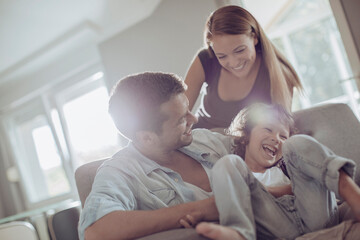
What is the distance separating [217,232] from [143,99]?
1.75 ft

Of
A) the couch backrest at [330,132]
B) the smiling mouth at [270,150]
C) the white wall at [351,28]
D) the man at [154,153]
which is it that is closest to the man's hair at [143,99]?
the man at [154,153]

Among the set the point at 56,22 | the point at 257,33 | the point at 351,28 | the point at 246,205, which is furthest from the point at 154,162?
the point at 56,22

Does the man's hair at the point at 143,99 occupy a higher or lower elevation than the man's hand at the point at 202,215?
higher

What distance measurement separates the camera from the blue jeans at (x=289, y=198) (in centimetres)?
82

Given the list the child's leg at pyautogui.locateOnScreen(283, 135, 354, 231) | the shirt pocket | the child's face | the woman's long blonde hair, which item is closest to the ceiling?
the woman's long blonde hair

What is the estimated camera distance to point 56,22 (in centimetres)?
340

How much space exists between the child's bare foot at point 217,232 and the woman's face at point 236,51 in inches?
33.8

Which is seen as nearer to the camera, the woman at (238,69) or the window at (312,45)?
the woman at (238,69)

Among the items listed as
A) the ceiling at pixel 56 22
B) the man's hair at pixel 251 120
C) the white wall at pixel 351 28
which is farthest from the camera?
the ceiling at pixel 56 22

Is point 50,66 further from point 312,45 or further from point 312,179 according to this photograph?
point 312,179

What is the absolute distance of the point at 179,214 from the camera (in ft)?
2.97

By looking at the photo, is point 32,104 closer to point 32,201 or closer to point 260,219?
point 32,201

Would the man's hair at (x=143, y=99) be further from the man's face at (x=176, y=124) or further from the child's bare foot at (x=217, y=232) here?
the child's bare foot at (x=217, y=232)

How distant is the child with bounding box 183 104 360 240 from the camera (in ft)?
2.63
